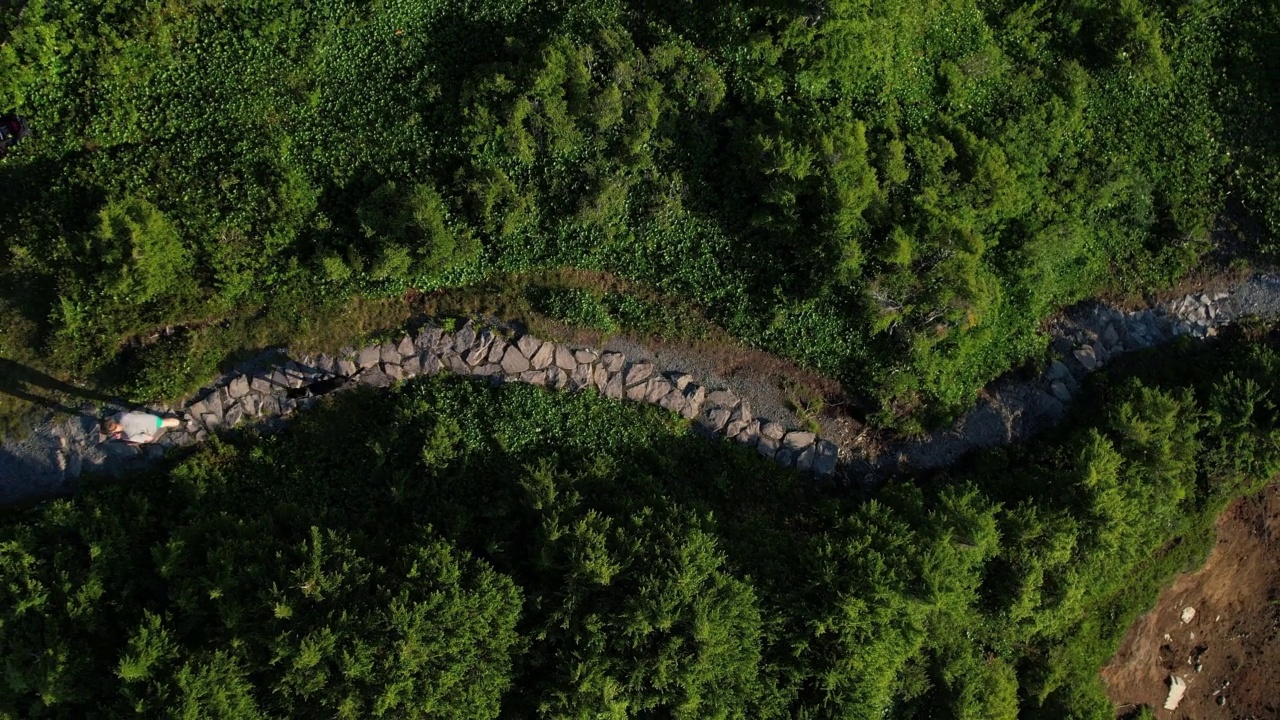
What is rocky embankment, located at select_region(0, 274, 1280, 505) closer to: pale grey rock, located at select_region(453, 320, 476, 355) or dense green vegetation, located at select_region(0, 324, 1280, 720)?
pale grey rock, located at select_region(453, 320, 476, 355)

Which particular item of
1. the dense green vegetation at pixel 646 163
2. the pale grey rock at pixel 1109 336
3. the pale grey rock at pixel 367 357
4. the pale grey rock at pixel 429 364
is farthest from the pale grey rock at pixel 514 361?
the pale grey rock at pixel 1109 336

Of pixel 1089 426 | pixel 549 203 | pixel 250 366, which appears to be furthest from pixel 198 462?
pixel 1089 426

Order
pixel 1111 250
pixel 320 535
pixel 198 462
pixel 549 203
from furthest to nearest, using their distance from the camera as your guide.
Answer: pixel 1111 250, pixel 549 203, pixel 198 462, pixel 320 535

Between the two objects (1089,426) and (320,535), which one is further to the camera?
(1089,426)

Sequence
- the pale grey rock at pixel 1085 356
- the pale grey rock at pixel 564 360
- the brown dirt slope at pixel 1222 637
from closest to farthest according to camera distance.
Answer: the pale grey rock at pixel 564 360 < the pale grey rock at pixel 1085 356 < the brown dirt slope at pixel 1222 637

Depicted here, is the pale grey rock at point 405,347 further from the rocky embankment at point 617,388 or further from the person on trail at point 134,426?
the person on trail at point 134,426

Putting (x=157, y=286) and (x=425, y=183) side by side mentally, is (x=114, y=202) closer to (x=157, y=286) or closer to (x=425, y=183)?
(x=157, y=286)

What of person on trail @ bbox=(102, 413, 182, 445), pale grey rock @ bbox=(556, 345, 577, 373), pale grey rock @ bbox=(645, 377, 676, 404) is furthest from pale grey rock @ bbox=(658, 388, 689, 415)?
person on trail @ bbox=(102, 413, 182, 445)
